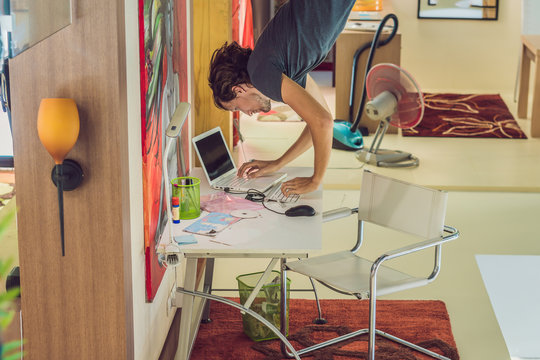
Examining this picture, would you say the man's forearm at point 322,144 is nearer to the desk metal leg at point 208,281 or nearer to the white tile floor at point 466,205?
the desk metal leg at point 208,281

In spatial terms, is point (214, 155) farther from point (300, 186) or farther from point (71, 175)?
point (71, 175)

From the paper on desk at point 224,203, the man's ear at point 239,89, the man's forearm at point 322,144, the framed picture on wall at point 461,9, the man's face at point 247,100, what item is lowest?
the paper on desk at point 224,203

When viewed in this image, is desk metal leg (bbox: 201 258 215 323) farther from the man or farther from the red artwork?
the man

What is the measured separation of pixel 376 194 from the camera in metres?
2.90

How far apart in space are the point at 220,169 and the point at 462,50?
5.91m

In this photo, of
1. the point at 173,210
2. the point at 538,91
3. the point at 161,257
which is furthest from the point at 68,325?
the point at 538,91

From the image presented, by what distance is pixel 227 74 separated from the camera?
8.71ft

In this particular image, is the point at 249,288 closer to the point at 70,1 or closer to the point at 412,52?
the point at 70,1

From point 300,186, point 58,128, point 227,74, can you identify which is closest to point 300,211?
point 300,186

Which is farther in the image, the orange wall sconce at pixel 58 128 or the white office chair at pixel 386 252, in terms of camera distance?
the white office chair at pixel 386 252

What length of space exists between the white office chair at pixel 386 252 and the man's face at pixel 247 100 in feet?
1.69

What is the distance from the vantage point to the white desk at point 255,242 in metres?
2.25

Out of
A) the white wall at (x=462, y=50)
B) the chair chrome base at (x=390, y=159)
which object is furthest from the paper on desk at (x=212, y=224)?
the white wall at (x=462, y=50)

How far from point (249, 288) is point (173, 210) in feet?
2.26
